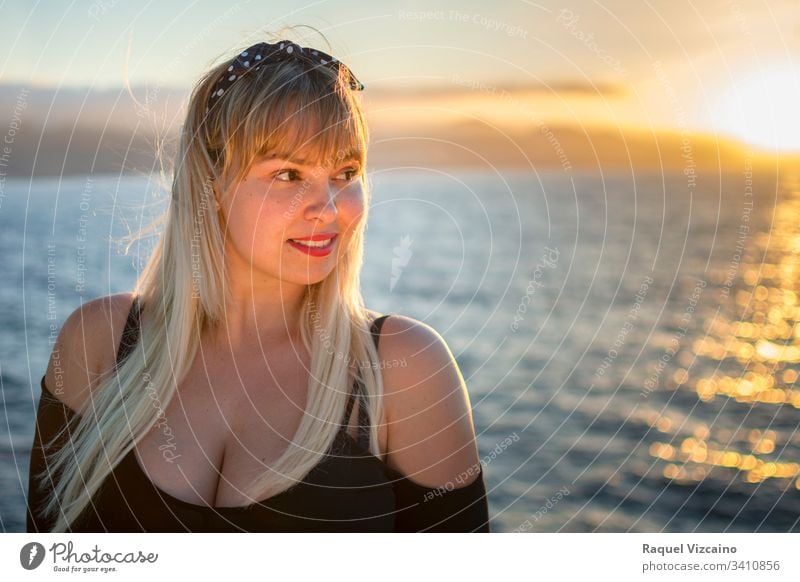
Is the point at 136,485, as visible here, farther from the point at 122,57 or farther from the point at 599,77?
the point at 599,77

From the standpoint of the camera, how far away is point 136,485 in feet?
5.71

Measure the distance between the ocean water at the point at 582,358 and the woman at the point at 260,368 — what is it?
0.25m

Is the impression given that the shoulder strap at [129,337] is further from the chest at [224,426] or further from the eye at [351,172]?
the eye at [351,172]

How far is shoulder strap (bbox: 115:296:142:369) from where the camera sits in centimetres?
184

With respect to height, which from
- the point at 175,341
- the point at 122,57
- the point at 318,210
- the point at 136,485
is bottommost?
the point at 136,485

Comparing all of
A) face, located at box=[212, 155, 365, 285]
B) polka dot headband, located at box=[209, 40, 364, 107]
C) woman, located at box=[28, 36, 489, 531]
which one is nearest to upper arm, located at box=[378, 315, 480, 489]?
woman, located at box=[28, 36, 489, 531]

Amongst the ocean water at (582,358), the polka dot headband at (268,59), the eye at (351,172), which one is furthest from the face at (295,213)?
the ocean water at (582,358)

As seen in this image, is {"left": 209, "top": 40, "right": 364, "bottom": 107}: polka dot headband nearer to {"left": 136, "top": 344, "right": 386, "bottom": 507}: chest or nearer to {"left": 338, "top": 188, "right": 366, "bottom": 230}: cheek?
{"left": 338, "top": 188, "right": 366, "bottom": 230}: cheek

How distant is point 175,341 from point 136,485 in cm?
31

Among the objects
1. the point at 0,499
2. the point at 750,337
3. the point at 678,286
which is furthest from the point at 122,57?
the point at 678,286

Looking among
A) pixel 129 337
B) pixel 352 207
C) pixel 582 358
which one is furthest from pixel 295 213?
pixel 582 358

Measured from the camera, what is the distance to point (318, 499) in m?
1.75

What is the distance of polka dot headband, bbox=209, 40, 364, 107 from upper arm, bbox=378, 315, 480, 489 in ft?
1.73

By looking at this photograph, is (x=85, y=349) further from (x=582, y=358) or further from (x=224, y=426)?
(x=582, y=358)
